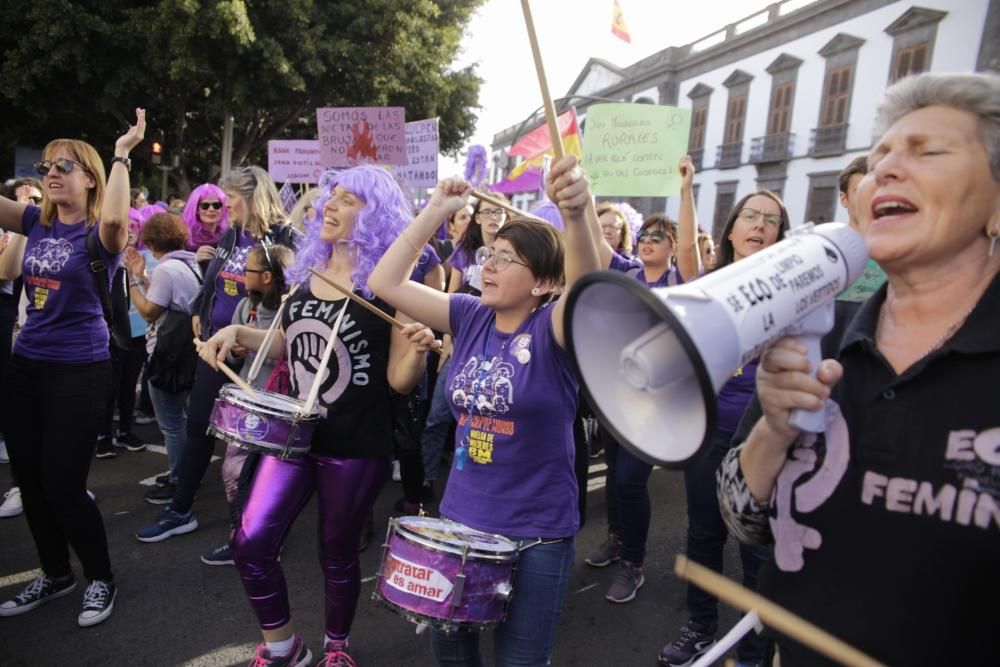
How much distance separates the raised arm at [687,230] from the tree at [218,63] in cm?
1310

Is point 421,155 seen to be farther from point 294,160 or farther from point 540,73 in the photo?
point 540,73

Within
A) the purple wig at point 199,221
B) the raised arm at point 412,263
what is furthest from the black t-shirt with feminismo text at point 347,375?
the purple wig at point 199,221

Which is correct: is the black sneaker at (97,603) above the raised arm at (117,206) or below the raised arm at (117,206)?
below

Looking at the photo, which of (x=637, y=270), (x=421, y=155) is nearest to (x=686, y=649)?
(x=637, y=270)

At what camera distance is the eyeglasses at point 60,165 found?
112 inches

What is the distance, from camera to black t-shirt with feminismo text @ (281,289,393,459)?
2553 millimetres

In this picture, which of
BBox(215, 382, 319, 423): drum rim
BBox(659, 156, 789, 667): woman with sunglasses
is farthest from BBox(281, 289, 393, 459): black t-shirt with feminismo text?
BBox(659, 156, 789, 667): woman with sunglasses

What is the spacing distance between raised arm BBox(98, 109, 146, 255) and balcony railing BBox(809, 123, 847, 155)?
79.2 ft

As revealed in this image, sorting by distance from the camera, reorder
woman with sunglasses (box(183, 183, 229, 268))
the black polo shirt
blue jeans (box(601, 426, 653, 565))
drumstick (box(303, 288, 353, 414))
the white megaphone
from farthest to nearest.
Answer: woman with sunglasses (box(183, 183, 229, 268))
blue jeans (box(601, 426, 653, 565))
drumstick (box(303, 288, 353, 414))
the black polo shirt
the white megaphone

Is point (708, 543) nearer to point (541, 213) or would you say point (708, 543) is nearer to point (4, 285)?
point (541, 213)

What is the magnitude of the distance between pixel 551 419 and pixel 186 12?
14.6 meters

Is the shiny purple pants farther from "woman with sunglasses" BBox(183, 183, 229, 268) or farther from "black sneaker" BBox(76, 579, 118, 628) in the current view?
"woman with sunglasses" BBox(183, 183, 229, 268)

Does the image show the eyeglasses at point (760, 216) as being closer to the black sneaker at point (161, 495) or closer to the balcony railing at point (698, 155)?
the black sneaker at point (161, 495)

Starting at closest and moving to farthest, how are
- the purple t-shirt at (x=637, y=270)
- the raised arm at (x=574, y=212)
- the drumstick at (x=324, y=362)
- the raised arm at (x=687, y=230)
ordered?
the raised arm at (x=574, y=212), the drumstick at (x=324, y=362), the raised arm at (x=687, y=230), the purple t-shirt at (x=637, y=270)
